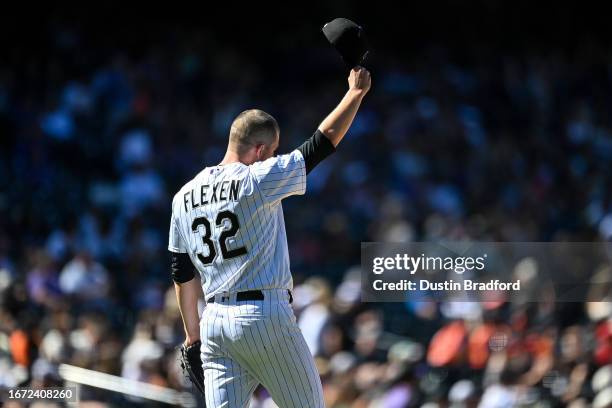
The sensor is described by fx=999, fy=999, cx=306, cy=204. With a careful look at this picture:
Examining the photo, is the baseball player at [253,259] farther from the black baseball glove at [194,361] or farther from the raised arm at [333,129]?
the black baseball glove at [194,361]

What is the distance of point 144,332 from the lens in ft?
22.3

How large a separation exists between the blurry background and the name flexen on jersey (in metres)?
3.37

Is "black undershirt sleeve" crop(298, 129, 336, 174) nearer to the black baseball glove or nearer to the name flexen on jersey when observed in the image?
the name flexen on jersey

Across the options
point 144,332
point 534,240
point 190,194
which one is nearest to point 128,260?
point 144,332

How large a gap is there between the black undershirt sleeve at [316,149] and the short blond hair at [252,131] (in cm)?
14

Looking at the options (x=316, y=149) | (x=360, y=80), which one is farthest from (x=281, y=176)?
(x=360, y=80)

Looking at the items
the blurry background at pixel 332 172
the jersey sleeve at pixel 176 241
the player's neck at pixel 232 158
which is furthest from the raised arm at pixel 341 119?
the blurry background at pixel 332 172

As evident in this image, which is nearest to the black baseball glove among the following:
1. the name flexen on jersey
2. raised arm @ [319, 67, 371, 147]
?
the name flexen on jersey

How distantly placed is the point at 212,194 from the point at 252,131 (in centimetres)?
25

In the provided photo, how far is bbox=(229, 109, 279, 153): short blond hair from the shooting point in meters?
3.31

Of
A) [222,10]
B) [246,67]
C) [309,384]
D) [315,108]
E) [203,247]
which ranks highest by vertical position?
[222,10]

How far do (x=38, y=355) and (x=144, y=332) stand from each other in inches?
28.5

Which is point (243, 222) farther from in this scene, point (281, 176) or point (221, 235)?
point (281, 176)

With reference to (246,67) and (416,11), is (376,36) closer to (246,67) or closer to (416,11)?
(416,11)
